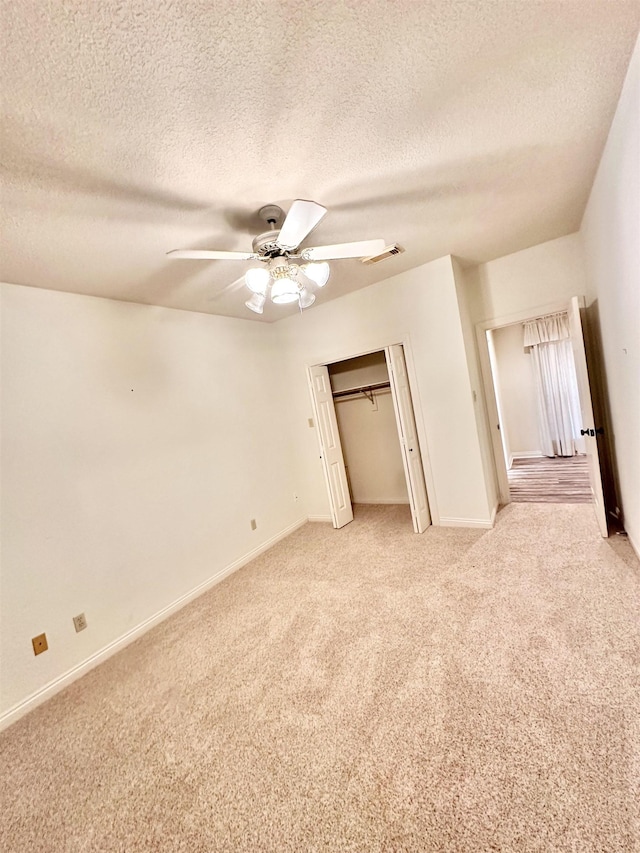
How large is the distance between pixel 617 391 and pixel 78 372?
3827 millimetres

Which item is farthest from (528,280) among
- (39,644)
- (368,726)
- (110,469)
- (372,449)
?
(39,644)

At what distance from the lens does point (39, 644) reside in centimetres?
221

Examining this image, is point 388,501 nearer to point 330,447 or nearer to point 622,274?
point 330,447

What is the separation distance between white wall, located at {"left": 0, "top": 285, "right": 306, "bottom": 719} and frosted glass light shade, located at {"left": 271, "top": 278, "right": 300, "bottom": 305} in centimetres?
161

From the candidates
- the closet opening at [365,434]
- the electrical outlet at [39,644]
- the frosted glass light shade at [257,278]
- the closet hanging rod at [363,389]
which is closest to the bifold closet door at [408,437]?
the closet opening at [365,434]

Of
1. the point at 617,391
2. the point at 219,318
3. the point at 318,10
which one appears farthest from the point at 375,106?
the point at 219,318

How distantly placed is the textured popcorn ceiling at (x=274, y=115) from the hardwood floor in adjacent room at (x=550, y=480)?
119 inches

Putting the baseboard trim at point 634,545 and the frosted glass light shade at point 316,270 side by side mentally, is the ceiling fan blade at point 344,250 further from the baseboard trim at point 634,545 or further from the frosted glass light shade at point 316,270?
the baseboard trim at point 634,545

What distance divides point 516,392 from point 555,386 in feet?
1.90

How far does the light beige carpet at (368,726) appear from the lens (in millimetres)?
1232

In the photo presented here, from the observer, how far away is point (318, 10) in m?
1.07

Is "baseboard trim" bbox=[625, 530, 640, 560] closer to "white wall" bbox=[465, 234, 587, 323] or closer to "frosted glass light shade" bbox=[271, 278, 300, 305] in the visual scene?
"white wall" bbox=[465, 234, 587, 323]

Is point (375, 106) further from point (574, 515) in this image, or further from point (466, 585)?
point (574, 515)

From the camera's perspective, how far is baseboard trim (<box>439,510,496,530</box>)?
3.43 metres
